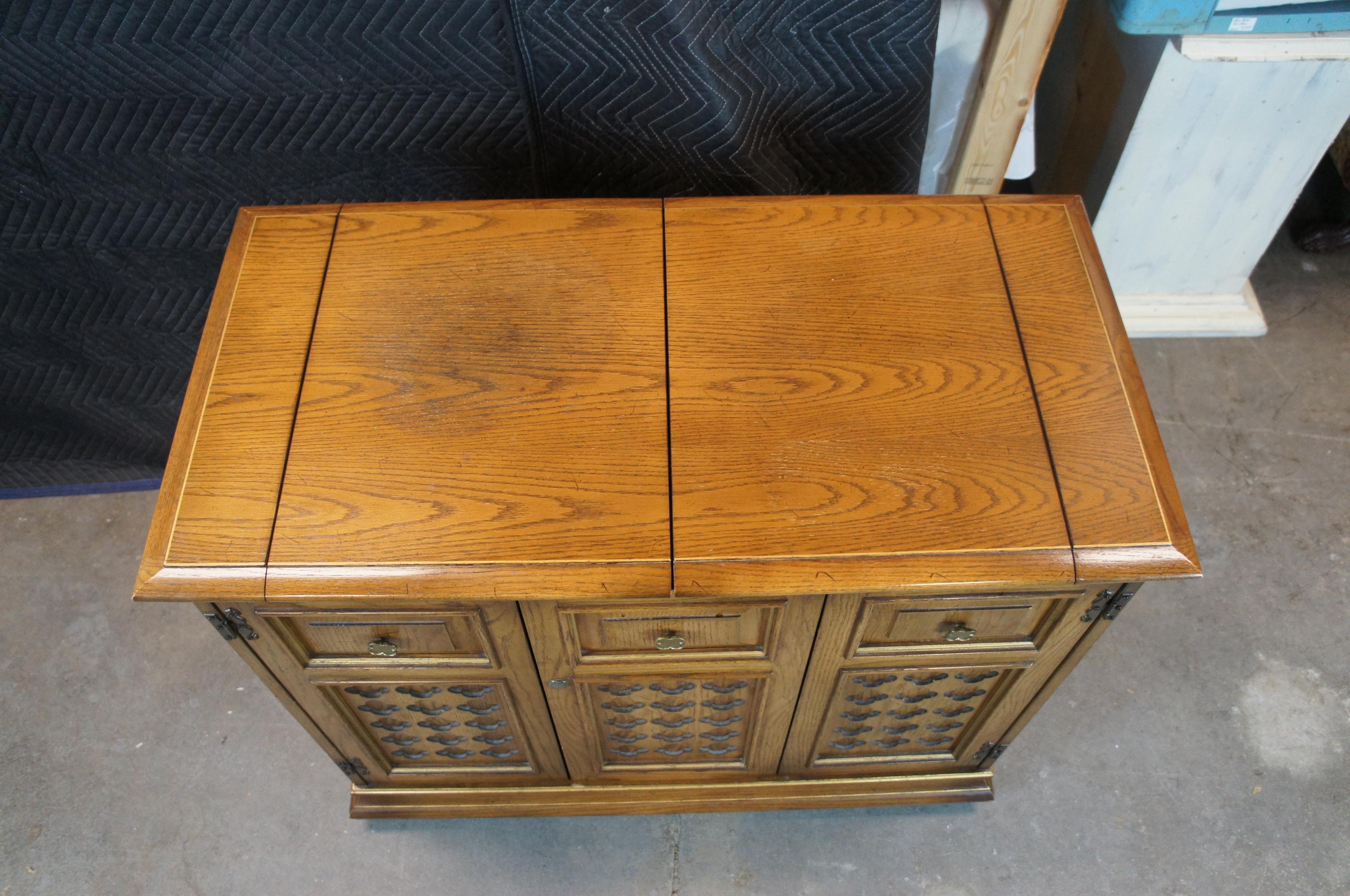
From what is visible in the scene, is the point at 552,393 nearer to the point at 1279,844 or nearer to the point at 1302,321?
the point at 1279,844

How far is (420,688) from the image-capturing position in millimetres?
1211

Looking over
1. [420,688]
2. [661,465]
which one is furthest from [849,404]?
[420,688]

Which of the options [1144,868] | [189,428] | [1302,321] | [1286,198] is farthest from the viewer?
[1302,321]

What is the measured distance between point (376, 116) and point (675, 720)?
102cm

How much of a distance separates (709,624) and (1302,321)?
1861mm

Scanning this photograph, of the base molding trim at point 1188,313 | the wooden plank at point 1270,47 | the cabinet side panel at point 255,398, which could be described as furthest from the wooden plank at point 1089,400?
the base molding trim at point 1188,313

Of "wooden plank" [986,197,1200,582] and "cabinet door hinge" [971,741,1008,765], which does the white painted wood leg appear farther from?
"cabinet door hinge" [971,741,1008,765]

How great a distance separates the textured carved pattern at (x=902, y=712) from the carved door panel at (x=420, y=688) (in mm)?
428

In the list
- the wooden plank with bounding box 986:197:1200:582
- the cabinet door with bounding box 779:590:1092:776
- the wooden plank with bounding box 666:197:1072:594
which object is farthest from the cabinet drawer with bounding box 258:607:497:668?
the wooden plank with bounding box 986:197:1200:582

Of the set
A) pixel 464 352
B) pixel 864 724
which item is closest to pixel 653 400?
pixel 464 352

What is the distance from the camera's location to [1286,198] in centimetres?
182

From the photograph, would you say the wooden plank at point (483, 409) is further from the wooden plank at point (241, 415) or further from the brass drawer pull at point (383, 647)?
the brass drawer pull at point (383, 647)

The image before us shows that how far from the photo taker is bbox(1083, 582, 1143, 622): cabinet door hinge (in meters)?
1.03

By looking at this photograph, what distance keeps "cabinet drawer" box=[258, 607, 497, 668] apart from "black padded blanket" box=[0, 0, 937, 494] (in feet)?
2.50
